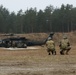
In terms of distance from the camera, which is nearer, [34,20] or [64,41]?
[64,41]

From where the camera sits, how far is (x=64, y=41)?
23.9 meters

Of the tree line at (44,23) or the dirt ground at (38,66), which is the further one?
the tree line at (44,23)

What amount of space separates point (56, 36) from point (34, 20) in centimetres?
3062

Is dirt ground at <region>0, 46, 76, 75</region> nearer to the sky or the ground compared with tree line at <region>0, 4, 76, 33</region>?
nearer to the ground

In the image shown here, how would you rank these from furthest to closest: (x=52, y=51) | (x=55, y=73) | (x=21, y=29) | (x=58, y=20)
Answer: (x=21, y=29) → (x=58, y=20) → (x=52, y=51) → (x=55, y=73)

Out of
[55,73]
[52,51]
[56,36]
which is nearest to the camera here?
[55,73]

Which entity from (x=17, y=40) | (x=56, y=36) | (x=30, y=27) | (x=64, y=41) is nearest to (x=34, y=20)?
(x=30, y=27)

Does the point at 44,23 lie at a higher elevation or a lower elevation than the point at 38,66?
higher

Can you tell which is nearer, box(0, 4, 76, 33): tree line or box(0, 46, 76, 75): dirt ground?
box(0, 46, 76, 75): dirt ground

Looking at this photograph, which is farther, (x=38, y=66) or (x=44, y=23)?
(x=44, y=23)

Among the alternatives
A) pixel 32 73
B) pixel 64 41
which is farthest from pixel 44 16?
pixel 32 73

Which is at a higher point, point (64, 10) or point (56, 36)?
point (64, 10)

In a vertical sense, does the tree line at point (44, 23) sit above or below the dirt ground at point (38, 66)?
above

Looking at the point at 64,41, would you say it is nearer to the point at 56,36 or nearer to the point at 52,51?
the point at 52,51
